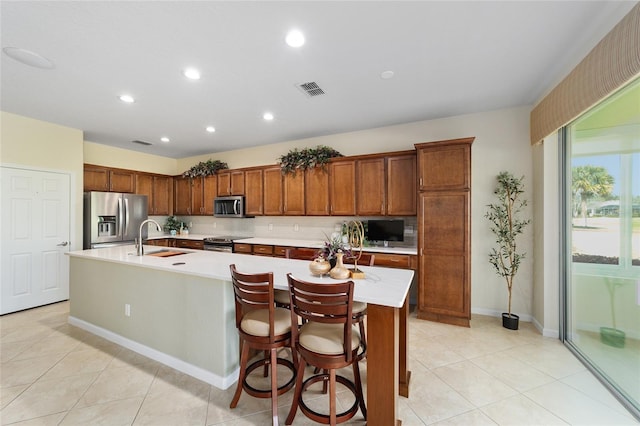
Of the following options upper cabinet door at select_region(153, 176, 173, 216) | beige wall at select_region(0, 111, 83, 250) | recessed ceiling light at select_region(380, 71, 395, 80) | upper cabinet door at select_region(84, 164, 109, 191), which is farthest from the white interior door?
recessed ceiling light at select_region(380, 71, 395, 80)

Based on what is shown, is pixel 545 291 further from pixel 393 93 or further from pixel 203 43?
pixel 203 43

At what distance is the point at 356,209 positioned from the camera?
4.09 meters

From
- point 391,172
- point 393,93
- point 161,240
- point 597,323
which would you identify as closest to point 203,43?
point 393,93

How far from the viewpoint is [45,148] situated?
388 centimetres

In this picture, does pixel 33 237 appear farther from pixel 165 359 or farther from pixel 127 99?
pixel 165 359

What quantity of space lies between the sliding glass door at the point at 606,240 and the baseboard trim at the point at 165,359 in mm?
3048

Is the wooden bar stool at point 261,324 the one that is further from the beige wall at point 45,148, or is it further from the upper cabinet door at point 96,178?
the upper cabinet door at point 96,178

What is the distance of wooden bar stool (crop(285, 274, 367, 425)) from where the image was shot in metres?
1.48

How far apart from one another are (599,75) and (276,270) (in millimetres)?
2904

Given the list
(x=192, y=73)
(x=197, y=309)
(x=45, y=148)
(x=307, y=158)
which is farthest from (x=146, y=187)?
(x=197, y=309)

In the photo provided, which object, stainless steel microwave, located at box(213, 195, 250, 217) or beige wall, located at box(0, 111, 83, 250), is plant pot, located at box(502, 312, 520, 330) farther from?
beige wall, located at box(0, 111, 83, 250)

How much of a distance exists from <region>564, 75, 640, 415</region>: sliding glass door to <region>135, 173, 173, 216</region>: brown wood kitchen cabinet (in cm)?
691

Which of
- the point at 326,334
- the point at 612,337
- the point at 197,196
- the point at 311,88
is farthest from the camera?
the point at 197,196

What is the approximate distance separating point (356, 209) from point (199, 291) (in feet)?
8.40
